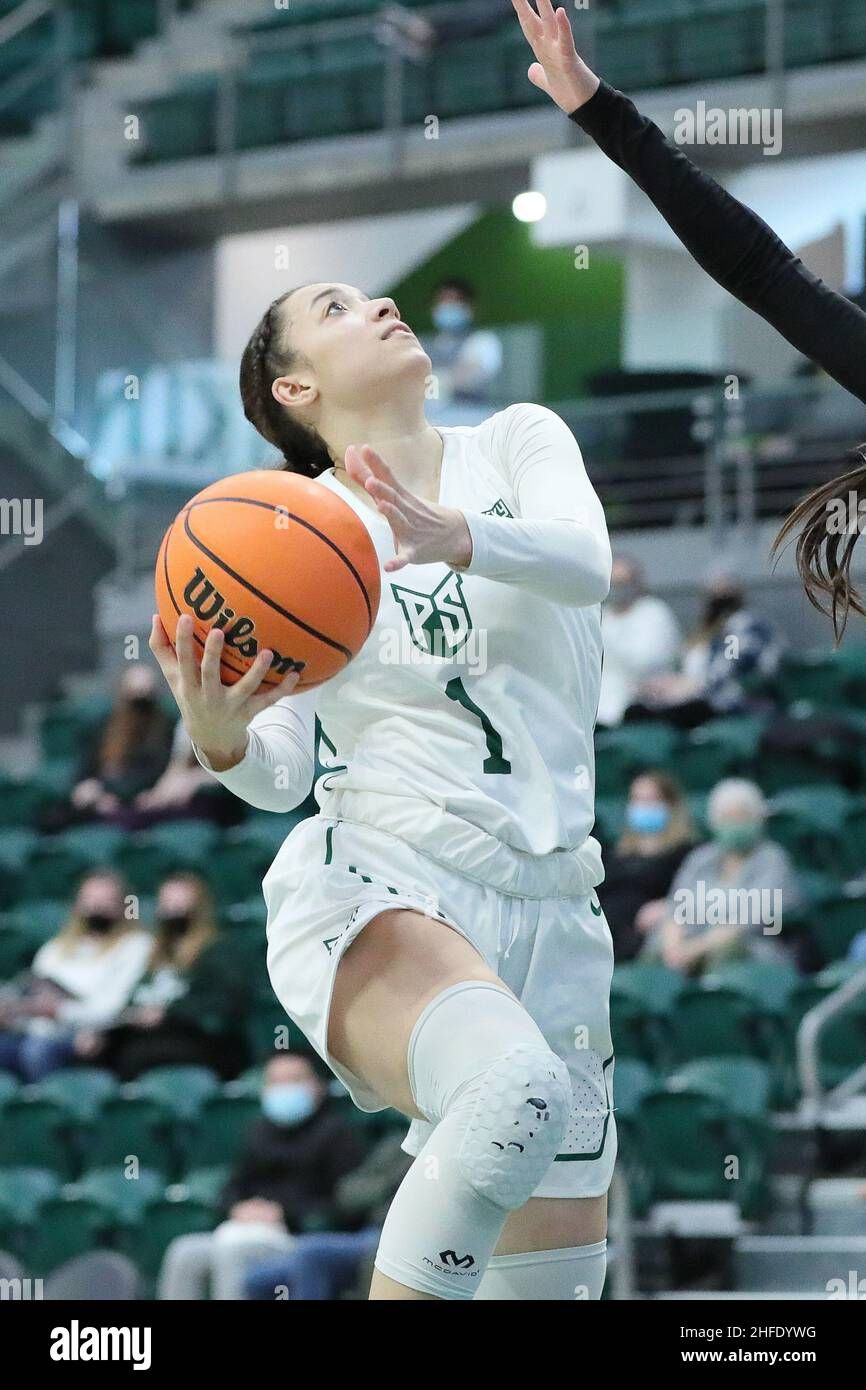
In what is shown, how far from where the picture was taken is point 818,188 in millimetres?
11195

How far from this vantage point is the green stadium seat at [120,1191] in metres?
6.98

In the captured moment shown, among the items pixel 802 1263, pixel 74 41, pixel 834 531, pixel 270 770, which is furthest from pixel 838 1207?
pixel 74 41

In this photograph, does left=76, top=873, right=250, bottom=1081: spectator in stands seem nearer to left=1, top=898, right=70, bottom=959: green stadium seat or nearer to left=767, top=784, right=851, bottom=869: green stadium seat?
left=1, top=898, right=70, bottom=959: green stadium seat

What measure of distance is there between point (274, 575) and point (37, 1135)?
521 cm

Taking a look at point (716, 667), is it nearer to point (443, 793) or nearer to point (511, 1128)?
point (443, 793)

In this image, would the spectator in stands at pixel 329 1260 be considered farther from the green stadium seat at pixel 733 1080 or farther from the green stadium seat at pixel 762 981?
the green stadium seat at pixel 762 981

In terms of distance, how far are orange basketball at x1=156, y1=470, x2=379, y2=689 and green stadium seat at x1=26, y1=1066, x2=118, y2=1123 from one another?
4911 millimetres

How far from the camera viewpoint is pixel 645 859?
24.3 feet

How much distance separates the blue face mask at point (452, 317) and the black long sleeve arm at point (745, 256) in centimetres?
794

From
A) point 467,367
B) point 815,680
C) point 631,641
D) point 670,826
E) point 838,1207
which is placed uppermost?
point 467,367

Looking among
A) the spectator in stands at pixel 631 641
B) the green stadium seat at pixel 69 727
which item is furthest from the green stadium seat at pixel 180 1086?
the green stadium seat at pixel 69 727

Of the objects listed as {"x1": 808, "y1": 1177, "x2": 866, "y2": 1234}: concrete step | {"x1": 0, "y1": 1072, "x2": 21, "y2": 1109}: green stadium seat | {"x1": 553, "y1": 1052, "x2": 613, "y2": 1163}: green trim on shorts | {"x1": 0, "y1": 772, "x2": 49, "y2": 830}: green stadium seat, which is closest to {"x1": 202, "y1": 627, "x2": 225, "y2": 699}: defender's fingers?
{"x1": 553, "y1": 1052, "x2": 613, "y2": 1163}: green trim on shorts
